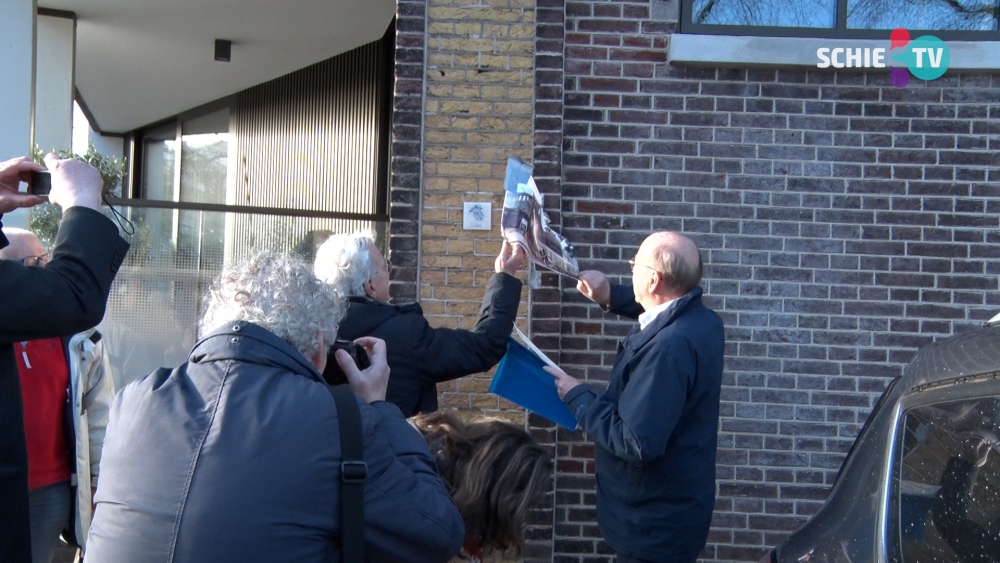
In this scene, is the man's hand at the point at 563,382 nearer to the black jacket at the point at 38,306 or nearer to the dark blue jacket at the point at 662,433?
the dark blue jacket at the point at 662,433

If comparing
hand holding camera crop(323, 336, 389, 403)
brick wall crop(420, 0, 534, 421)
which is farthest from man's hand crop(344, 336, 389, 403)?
brick wall crop(420, 0, 534, 421)

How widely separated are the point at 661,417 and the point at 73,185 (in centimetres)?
186

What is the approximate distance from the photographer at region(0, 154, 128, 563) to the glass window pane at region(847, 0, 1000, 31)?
405 cm

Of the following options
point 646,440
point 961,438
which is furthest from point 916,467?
point 646,440

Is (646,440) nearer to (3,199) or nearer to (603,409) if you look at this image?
(603,409)

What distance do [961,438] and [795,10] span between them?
3399mm

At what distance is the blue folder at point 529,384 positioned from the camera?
136 inches

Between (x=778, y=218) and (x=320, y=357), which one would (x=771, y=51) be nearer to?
(x=778, y=218)

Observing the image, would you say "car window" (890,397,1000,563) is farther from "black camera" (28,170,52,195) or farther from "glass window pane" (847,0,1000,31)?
"glass window pane" (847,0,1000,31)

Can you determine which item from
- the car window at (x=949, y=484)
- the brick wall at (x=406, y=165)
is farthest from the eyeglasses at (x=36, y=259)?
the car window at (x=949, y=484)

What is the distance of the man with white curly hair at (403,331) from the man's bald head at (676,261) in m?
0.50

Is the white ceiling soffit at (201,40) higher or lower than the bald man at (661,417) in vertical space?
higher

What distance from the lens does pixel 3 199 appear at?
2248 millimetres

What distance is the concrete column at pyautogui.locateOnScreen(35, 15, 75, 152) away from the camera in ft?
24.0
